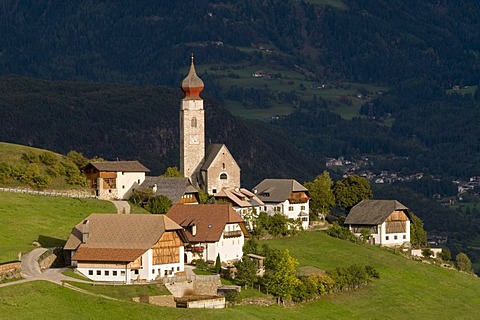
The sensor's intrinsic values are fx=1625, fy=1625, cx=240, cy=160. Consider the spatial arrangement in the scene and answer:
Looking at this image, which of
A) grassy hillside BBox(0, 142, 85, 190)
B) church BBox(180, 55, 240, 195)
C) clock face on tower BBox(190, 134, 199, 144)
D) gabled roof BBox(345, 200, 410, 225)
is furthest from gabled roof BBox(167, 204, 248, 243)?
clock face on tower BBox(190, 134, 199, 144)

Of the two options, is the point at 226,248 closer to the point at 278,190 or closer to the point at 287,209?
the point at 287,209

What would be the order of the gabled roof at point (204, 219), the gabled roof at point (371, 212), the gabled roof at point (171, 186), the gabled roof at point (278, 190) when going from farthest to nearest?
1. the gabled roof at point (371, 212)
2. the gabled roof at point (278, 190)
3. the gabled roof at point (171, 186)
4. the gabled roof at point (204, 219)

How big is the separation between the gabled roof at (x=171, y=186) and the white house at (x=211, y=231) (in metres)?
16.6

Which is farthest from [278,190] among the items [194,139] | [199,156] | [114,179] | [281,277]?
[281,277]

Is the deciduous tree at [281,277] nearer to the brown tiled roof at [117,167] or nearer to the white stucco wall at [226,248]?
the white stucco wall at [226,248]

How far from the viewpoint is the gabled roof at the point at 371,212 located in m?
157

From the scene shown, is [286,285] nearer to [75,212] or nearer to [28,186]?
[75,212]

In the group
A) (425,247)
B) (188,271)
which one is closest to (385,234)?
(425,247)

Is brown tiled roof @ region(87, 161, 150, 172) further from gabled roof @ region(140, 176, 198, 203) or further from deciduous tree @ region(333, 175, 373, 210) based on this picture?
deciduous tree @ region(333, 175, 373, 210)

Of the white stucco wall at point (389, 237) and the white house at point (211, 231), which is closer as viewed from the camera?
the white house at point (211, 231)

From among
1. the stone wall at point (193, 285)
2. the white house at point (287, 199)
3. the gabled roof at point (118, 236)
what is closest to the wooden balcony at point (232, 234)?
the gabled roof at point (118, 236)

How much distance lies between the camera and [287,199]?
15600cm

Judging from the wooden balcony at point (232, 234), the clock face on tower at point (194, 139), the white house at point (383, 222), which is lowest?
the wooden balcony at point (232, 234)

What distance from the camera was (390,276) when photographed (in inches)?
5349
